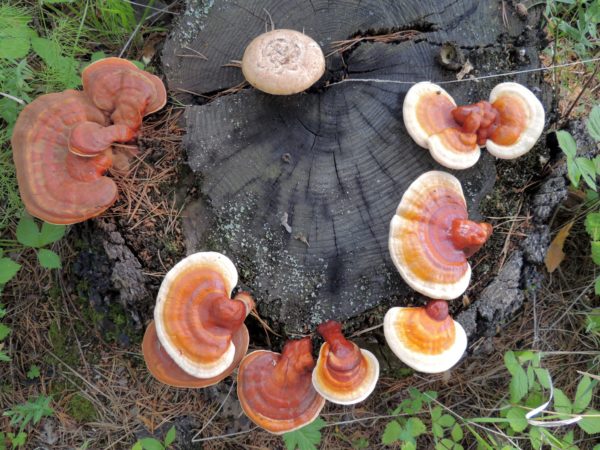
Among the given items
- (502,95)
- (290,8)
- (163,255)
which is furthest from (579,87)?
(163,255)

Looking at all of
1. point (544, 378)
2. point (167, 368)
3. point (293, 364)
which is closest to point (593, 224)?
point (544, 378)

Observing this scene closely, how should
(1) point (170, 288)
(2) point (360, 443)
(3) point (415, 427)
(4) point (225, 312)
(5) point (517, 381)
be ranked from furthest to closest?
(2) point (360, 443) < (3) point (415, 427) < (5) point (517, 381) < (1) point (170, 288) < (4) point (225, 312)

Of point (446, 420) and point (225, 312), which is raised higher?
point (225, 312)

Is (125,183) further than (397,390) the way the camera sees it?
No

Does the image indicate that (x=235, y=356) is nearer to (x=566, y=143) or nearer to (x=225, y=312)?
(x=225, y=312)

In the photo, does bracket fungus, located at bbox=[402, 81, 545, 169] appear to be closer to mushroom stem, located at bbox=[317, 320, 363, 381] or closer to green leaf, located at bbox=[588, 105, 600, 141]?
green leaf, located at bbox=[588, 105, 600, 141]

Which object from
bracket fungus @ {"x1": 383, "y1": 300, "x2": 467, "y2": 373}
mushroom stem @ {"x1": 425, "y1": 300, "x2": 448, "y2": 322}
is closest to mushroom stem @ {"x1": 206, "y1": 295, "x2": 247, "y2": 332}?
bracket fungus @ {"x1": 383, "y1": 300, "x2": 467, "y2": 373}

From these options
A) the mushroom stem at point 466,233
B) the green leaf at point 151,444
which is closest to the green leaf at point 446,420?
the mushroom stem at point 466,233

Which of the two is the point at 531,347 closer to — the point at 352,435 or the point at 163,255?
the point at 352,435
